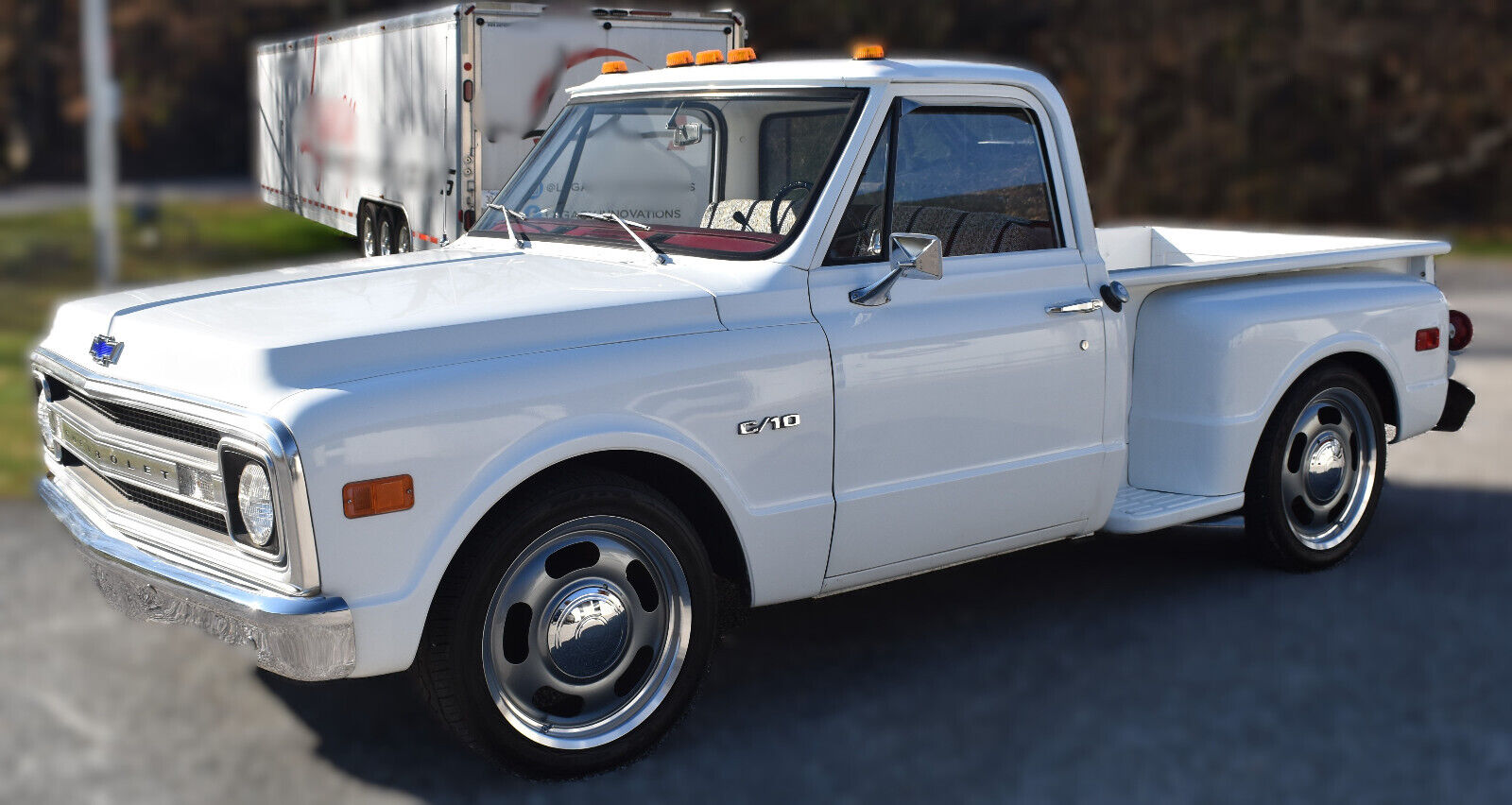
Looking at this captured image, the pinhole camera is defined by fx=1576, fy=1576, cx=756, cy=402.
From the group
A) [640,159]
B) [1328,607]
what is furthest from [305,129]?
[1328,607]

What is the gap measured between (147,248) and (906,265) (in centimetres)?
2116

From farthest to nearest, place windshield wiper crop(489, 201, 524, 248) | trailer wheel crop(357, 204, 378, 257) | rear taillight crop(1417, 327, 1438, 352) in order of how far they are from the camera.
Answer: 1. trailer wheel crop(357, 204, 378, 257)
2. rear taillight crop(1417, 327, 1438, 352)
3. windshield wiper crop(489, 201, 524, 248)

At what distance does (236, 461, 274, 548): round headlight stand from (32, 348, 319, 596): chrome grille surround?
35mm

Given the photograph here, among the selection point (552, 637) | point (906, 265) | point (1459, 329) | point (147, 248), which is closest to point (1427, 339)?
point (1459, 329)

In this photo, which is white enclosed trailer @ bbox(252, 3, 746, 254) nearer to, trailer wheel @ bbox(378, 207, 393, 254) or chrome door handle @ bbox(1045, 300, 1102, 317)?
trailer wheel @ bbox(378, 207, 393, 254)

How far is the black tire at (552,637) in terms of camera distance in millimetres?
4230

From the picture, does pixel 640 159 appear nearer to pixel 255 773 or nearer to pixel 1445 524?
pixel 255 773

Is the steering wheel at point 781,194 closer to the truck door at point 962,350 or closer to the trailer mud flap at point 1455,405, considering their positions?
the truck door at point 962,350

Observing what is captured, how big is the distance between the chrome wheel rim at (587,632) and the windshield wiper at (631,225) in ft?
3.37

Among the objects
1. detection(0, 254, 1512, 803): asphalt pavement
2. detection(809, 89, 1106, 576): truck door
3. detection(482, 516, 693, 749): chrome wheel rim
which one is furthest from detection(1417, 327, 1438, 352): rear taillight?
detection(482, 516, 693, 749): chrome wheel rim

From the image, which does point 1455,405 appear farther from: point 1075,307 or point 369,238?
point 369,238

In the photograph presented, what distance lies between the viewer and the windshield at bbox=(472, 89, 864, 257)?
16.8ft

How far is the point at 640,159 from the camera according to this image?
5.68 meters

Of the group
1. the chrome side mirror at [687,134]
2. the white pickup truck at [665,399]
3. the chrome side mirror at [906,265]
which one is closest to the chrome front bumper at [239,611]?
the white pickup truck at [665,399]
